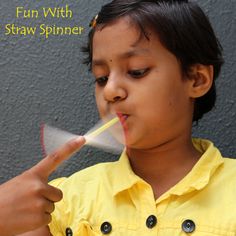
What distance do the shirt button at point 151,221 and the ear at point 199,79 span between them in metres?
0.31

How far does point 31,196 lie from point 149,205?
29 cm

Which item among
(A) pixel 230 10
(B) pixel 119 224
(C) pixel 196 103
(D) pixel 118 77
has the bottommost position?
(B) pixel 119 224

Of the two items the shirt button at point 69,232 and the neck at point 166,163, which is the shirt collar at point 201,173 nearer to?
the neck at point 166,163

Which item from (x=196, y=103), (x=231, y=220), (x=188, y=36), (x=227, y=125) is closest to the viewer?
(x=231, y=220)

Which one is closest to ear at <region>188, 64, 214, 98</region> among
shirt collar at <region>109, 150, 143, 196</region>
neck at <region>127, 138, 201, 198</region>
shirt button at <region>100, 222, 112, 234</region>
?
neck at <region>127, 138, 201, 198</region>

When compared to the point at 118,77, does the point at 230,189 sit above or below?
below

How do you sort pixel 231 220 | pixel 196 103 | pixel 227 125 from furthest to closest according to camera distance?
pixel 227 125
pixel 196 103
pixel 231 220

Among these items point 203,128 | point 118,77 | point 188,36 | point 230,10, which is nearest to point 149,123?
point 118,77

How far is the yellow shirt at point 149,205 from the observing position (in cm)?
119

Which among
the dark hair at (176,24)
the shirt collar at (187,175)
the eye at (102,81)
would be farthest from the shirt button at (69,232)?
the dark hair at (176,24)

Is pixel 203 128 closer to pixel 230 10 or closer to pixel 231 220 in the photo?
pixel 230 10

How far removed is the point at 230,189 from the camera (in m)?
1.24

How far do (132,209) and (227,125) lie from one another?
1.65 ft

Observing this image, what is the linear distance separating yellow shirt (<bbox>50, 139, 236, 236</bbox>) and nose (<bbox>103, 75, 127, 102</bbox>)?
7.8 inches
